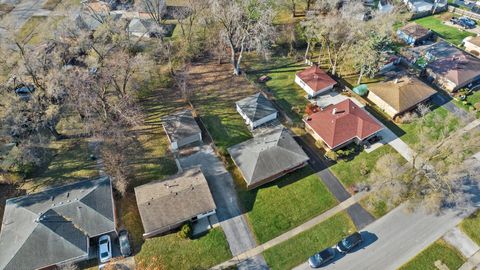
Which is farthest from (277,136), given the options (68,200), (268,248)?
(68,200)

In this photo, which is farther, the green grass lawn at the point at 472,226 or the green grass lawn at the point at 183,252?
the green grass lawn at the point at 472,226

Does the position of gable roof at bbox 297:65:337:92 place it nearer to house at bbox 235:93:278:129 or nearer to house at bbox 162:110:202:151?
house at bbox 235:93:278:129

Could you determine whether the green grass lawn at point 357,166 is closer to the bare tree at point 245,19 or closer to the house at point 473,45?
the bare tree at point 245,19

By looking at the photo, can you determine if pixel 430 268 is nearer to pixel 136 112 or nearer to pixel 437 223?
pixel 437 223

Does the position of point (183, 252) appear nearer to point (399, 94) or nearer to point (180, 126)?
point (180, 126)

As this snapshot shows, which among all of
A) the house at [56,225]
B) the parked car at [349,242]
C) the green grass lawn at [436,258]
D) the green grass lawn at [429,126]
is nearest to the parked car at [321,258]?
the parked car at [349,242]

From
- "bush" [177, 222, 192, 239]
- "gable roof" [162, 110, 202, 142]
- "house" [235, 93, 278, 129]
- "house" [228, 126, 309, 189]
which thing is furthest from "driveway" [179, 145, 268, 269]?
"house" [235, 93, 278, 129]
